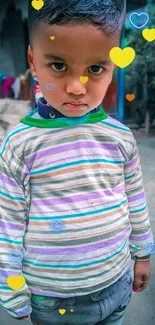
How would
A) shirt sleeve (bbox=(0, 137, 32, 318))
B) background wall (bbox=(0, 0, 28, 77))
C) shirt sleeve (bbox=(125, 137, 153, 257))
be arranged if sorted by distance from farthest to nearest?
1. background wall (bbox=(0, 0, 28, 77))
2. shirt sleeve (bbox=(125, 137, 153, 257))
3. shirt sleeve (bbox=(0, 137, 32, 318))

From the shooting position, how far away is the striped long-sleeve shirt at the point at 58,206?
41.1 inches

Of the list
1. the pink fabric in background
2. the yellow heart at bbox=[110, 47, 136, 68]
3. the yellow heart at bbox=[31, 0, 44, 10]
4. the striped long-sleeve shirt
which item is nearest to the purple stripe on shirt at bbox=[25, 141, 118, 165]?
the striped long-sleeve shirt

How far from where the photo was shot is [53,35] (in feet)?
3.07

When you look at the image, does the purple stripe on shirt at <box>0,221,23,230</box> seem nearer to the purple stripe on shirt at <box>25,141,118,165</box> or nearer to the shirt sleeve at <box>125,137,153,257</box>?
the purple stripe on shirt at <box>25,141,118,165</box>

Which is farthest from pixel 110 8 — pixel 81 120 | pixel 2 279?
A: pixel 2 279

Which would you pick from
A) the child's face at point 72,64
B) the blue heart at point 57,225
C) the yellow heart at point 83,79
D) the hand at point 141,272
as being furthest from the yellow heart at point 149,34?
the hand at point 141,272

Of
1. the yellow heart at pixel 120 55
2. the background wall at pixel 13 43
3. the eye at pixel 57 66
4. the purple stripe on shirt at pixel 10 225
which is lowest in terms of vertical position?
the background wall at pixel 13 43

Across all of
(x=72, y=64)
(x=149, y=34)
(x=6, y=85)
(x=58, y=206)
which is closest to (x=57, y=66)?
(x=72, y=64)

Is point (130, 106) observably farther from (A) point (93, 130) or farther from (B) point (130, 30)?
(A) point (93, 130)

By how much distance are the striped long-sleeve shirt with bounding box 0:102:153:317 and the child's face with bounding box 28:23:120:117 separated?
0.26 ft

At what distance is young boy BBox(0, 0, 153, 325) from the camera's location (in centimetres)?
98

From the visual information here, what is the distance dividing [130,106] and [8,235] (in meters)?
7.38

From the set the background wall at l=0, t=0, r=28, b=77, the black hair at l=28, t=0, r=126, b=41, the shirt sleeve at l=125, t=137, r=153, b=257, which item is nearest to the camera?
the black hair at l=28, t=0, r=126, b=41

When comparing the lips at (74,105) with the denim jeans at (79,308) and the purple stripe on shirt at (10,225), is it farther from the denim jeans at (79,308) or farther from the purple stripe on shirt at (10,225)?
the denim jeans at (79,308)
